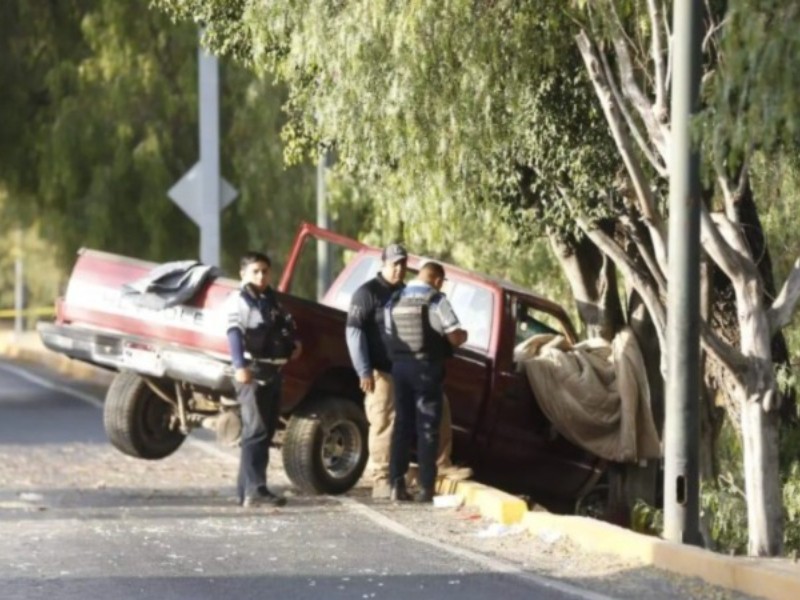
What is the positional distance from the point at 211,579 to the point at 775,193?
859cm

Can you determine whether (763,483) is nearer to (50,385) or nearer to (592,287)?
(592,287)

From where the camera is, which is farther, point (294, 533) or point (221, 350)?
point (221, 350)

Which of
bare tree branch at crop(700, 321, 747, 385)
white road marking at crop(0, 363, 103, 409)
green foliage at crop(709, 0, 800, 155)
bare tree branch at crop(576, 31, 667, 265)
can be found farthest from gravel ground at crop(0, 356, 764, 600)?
white road marking at crop(0, 363, 103, 409)

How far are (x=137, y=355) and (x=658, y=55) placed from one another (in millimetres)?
4334

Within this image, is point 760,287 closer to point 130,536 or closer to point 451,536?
point 451,536

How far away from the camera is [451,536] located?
14562 millimetres

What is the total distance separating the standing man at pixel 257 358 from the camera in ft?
51.5

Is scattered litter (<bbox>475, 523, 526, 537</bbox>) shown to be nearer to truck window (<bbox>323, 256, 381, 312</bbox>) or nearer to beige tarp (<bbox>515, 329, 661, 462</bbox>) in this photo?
beige tarp (<bbox>515, 329, 661, 462</bbox>)

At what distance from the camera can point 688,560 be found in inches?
495

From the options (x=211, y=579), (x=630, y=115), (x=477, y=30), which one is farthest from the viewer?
(x=630, y=115)

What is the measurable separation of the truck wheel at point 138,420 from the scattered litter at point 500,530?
3825 millimetres

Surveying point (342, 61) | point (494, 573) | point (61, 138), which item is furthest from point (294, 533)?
point (61, 138)

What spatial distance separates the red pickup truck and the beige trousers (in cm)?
14

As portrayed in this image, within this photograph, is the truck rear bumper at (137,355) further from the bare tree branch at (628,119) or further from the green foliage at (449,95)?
the bare tree branch at (628,119)
